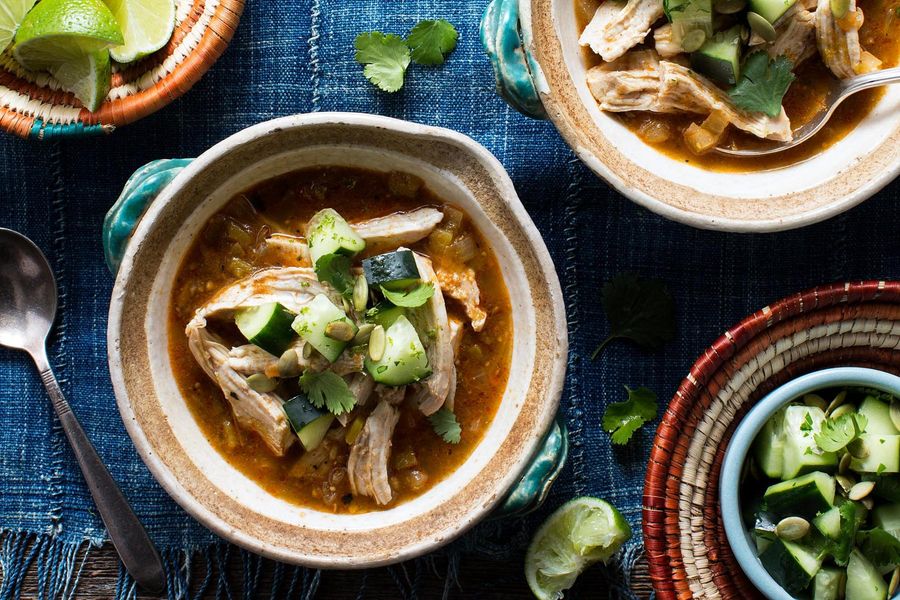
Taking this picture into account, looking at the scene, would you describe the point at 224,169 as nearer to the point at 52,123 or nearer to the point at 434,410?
the point at 52,123

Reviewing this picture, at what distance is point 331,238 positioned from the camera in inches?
89.5

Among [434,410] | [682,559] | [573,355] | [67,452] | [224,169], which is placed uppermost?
[224,169]

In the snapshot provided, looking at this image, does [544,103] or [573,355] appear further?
[573,355]

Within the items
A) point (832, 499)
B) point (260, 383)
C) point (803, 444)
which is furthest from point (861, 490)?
point (260, 383)

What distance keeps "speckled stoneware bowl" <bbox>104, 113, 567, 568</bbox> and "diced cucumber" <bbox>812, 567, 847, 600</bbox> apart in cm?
73

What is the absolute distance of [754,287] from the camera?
104 inches

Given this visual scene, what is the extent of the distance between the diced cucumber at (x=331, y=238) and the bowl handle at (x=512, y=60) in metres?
0.55

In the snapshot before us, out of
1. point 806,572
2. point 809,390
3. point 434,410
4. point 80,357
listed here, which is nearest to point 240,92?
point 80,357

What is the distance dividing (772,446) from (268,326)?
4.47ft

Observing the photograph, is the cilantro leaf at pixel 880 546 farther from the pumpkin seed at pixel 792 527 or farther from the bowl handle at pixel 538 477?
the bowl handle at pixel 538 477

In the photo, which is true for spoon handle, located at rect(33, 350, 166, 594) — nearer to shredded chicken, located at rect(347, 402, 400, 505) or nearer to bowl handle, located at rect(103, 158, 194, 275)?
bowl handle, located at rect(103, 158, 194, 275)

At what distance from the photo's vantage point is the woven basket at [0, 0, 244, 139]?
2.42 metres

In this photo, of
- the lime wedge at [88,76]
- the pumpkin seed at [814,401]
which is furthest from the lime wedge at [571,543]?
the lime wedge at [88,76]

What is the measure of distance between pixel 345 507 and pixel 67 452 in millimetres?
922
